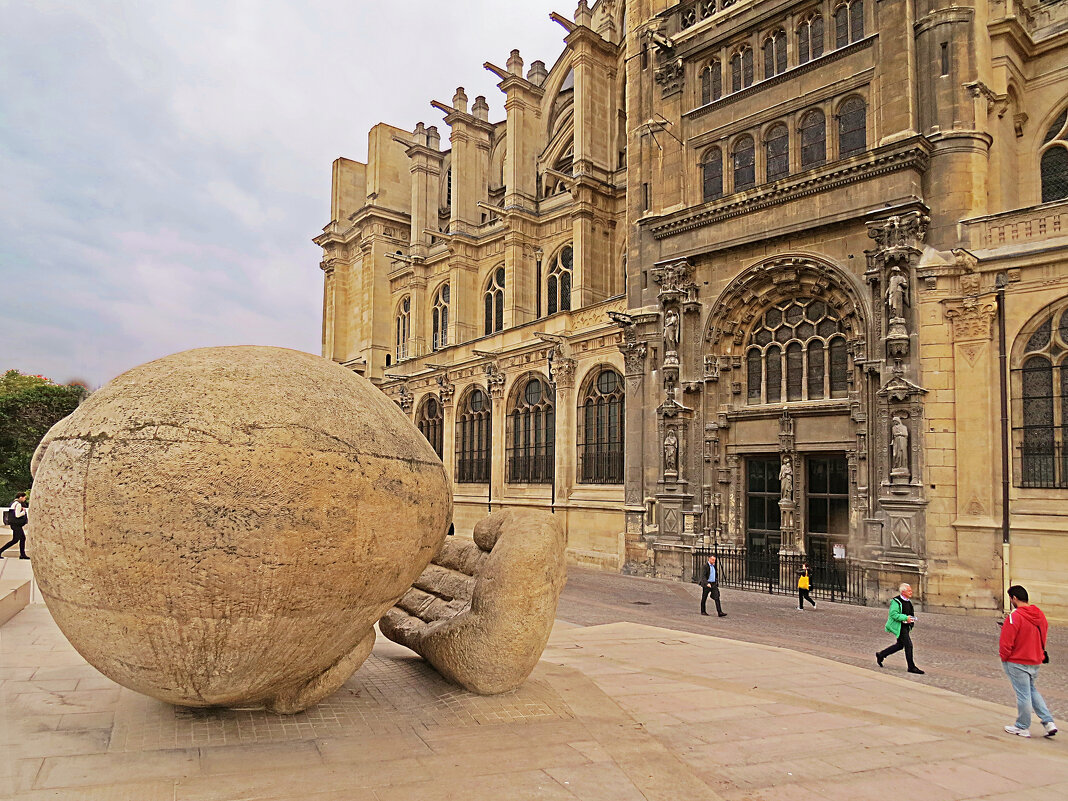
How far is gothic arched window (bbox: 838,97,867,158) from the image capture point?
19.3m

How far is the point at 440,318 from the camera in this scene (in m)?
38.9

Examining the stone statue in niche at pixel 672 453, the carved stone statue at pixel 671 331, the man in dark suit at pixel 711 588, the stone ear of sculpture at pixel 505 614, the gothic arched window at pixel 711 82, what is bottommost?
the man in dark suit at pixel 711 588

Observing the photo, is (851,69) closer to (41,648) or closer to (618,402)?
(618,402)

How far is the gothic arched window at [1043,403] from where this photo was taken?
1550 cm

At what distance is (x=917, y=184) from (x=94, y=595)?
1852 centimetres

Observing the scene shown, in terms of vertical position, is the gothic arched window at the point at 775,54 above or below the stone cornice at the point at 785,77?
above

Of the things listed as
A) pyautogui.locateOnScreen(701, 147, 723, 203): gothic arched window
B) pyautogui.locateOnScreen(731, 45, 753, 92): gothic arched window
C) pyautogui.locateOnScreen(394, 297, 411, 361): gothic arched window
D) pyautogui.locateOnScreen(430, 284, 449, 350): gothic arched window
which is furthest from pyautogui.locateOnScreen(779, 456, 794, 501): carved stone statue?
pyautogui.locateOnScreen(394, 297, 411, 361): gothic arched window

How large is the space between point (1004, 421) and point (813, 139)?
8.98 m

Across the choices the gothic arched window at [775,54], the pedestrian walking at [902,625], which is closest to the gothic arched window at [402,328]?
the gothic arched window at [775,54]

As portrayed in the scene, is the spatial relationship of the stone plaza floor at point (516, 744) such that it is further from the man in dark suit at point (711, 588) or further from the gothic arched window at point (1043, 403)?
the gothic arched window at point (1043, 403)

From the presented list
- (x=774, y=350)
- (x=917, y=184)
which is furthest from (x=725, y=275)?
(x=917, y=184)

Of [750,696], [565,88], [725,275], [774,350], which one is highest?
[565,88]

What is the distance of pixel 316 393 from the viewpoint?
5.30 meters

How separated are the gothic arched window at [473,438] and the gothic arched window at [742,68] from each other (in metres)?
15.8
